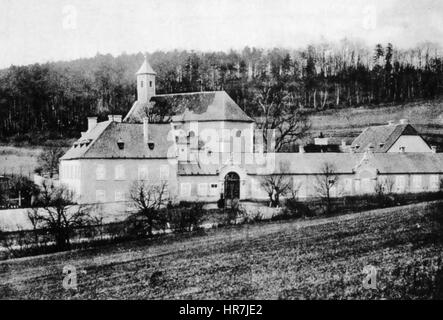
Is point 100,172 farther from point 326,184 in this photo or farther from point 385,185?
point 385,185

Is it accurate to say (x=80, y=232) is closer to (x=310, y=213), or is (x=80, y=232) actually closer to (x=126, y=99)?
(x=126, y=99)

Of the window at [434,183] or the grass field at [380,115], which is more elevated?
the grass field at [380,115]

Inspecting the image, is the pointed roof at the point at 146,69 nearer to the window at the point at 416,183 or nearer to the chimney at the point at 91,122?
the chimney at the point at 91,122

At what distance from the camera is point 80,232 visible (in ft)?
45.7

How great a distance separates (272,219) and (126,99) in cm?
548

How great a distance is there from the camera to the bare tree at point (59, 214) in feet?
45.1

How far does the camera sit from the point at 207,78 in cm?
1644

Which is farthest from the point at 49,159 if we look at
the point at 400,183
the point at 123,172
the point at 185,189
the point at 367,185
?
the point at 400,183

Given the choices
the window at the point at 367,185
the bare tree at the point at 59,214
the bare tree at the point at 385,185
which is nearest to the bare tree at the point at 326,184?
the window at the point at 367,185

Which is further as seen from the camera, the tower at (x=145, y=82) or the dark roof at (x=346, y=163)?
the dark roof at (x=346, y=163)

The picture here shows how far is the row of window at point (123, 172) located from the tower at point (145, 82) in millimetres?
2405

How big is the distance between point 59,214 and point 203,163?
4.34 m

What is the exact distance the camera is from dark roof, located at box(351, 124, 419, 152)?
16750 mm
